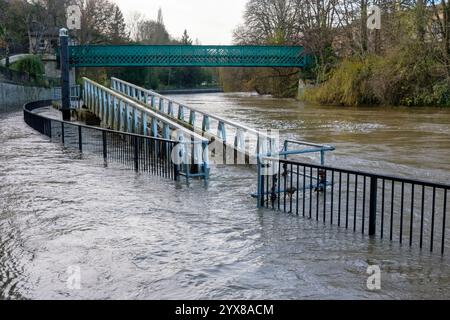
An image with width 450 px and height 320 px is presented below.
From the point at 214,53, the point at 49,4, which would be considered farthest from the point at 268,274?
the point at 49,4

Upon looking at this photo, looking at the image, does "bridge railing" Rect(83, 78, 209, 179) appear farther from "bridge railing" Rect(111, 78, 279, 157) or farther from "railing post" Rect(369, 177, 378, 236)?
"railing post" Rect(369, 177, 378, 236)

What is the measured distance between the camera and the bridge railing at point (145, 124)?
507 inches

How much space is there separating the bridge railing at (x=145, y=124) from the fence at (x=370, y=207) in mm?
2102

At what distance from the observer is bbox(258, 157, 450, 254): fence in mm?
7969

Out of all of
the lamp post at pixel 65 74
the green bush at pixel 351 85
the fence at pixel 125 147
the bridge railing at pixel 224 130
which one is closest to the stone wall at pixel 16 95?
the lamp post at pixel 65 74

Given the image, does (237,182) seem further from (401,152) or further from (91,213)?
(401,152)

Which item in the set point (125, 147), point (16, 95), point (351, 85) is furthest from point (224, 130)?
point (16, 95)

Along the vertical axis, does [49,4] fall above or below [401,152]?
above

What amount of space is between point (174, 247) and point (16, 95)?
48989 millimetres

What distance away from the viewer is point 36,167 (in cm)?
1484

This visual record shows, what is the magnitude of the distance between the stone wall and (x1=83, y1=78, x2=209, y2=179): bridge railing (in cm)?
1690

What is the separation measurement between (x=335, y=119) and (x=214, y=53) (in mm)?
28101

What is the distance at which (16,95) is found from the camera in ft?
172

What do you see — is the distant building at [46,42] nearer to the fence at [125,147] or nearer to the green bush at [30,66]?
the green bush at [30,66]
